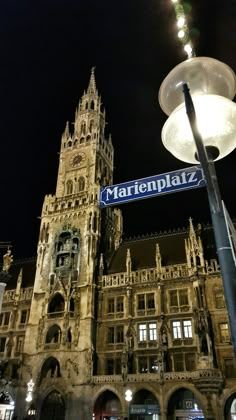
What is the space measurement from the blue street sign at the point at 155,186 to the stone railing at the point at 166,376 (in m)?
26.2

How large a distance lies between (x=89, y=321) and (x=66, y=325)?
2.59m

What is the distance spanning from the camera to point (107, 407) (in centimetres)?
3194

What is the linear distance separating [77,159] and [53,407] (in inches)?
1288

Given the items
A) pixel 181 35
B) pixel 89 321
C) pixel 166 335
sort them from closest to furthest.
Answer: pixel 181 35, pixel 166 335, pixel 89 321

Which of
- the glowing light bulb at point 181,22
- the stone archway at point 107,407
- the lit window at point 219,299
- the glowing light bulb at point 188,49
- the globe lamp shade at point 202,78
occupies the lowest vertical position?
the stone archway at point 107,407

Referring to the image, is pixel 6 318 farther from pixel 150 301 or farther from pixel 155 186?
pixel 155 186

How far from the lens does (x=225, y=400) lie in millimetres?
26812

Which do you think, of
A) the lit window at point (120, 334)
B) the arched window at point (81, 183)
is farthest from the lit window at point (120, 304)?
the arched window at point (81, 183)

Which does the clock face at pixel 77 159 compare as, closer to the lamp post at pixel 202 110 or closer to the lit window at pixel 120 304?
the lit window at pixel 120 304

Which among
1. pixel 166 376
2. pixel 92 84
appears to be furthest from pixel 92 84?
pixel 166 376

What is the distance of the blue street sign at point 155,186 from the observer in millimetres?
5840

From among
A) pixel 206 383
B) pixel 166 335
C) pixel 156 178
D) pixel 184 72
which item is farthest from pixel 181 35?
pixel 166 335

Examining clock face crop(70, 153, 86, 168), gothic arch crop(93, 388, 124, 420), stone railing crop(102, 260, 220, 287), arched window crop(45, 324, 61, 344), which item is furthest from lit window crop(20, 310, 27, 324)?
clock face crop(70, 153, 86, 168)

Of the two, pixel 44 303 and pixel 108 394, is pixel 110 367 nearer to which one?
pixel 108 394
